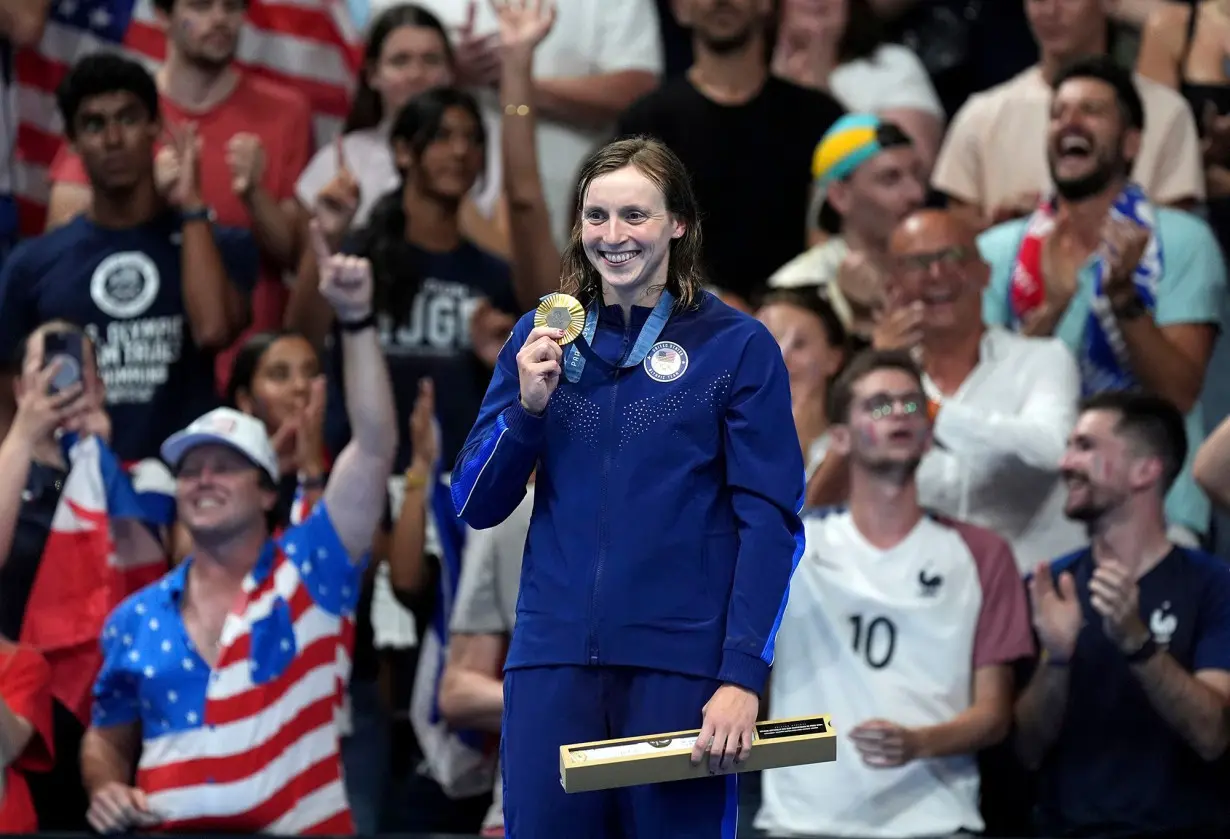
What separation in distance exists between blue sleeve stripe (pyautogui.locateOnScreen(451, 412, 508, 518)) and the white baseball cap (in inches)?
88.9

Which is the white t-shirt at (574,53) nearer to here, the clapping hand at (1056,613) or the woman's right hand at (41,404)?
the woman's right hand at (41,404)

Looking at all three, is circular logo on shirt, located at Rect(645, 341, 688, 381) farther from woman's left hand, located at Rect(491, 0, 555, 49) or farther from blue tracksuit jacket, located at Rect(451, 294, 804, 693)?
woman's left hand, located at Rect(491, 0, 555, 49)

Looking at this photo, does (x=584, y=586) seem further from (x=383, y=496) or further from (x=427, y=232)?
(x=427, y=232)

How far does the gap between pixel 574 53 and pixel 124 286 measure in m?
2.06

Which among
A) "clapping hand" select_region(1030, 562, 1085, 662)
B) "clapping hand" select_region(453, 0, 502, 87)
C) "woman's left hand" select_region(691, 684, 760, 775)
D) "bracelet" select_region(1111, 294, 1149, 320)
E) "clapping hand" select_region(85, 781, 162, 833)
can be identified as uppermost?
"clapping hand" select_region(453, 0, 502, 87)

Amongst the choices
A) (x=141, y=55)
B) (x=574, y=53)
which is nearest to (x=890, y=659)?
(x=574, y=53)

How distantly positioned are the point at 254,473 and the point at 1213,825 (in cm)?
270

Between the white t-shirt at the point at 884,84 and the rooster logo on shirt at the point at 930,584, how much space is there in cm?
257

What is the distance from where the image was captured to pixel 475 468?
10.1 ft

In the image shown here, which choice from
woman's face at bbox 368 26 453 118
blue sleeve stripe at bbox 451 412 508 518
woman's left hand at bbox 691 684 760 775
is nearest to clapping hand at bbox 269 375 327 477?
woman's face at bbox 368 26 453 118

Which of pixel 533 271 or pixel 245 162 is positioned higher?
pixel 245 162

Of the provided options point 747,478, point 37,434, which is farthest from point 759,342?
point 37,434

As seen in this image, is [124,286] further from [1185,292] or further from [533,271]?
[1185,292]

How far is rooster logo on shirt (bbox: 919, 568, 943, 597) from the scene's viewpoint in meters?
5.12
